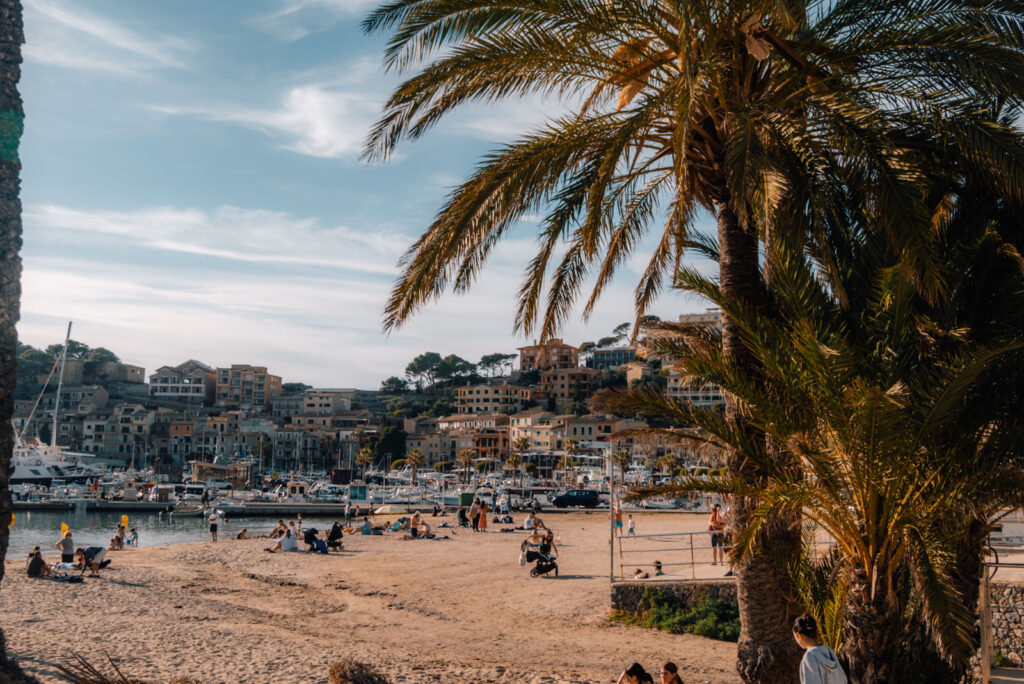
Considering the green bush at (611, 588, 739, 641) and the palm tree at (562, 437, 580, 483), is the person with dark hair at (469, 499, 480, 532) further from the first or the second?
the palm tree at (562, 437, 580, 483)

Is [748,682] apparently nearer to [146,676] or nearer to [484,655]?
[484,655]

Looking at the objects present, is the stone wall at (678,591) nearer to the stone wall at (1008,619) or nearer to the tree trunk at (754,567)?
the stone wall at (1008,619)

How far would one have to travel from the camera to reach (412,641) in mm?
13766

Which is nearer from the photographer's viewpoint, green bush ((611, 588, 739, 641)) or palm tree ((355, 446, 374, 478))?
green bush ((611, 588, 739, 641))

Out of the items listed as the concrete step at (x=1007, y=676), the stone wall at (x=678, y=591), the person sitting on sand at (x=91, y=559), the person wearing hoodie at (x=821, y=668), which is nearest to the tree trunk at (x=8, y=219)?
the person wearing hoodie at (x=821, y=668)

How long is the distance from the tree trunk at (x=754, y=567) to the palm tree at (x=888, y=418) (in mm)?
329

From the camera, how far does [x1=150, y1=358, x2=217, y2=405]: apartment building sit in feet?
515

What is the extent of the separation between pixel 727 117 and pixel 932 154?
2248 mm

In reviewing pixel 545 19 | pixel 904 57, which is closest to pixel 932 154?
pixel 904 57

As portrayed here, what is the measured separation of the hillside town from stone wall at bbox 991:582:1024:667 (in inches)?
2895

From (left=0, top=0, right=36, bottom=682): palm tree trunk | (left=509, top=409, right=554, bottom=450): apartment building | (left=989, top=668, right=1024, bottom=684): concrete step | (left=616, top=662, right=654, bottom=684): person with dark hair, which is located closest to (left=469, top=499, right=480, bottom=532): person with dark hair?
(left=989, top=668, right=1024, bottom=684): concrete step

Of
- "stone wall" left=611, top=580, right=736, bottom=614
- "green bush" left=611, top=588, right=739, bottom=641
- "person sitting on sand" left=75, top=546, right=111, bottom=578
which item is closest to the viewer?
"green bush" left=611, top=588, right=739, bottom=641

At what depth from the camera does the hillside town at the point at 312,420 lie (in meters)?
108

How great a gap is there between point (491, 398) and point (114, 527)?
300 feet
